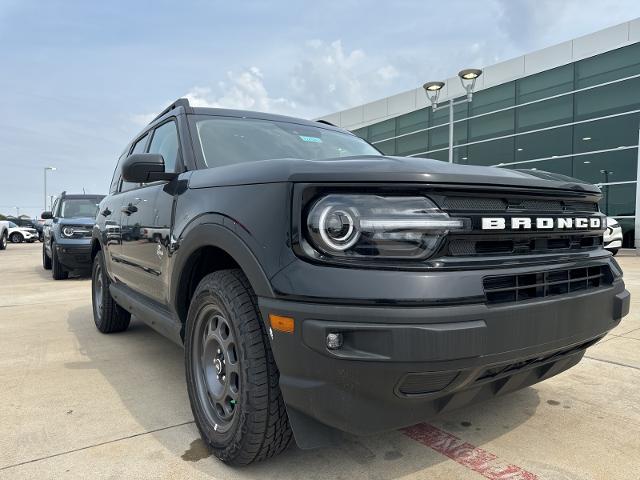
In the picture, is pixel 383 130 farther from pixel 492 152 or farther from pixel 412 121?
pixel 492 152

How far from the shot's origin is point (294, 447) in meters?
2.29

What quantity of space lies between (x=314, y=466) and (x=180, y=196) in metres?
1.56

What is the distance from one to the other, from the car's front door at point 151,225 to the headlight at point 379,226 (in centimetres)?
136

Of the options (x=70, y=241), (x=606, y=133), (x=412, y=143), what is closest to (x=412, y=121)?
(x=412, y=143)

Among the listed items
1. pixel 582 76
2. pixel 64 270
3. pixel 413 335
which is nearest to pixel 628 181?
pixel 582 76

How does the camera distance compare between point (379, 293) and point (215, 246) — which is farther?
point (215, 246)

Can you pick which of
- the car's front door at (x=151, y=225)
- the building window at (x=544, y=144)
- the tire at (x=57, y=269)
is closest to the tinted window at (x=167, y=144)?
the car's front door at (x=151, y=225)

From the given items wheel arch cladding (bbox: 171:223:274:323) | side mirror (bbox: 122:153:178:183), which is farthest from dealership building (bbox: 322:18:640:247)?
wheel arch cladding (bbox: 171:223:274:323)

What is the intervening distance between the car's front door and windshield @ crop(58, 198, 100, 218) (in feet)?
23.8

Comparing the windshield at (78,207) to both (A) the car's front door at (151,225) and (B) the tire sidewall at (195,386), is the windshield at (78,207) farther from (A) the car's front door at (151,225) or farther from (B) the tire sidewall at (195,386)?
(B) the tire sidewall at (195,386)

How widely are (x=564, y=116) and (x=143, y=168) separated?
1861 centimetres

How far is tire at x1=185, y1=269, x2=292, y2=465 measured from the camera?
1929 mm

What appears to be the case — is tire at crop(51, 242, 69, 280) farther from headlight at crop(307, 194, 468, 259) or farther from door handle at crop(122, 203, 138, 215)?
headlight at crop(307, 194, 468, 259)

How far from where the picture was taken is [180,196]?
8.89 feet
